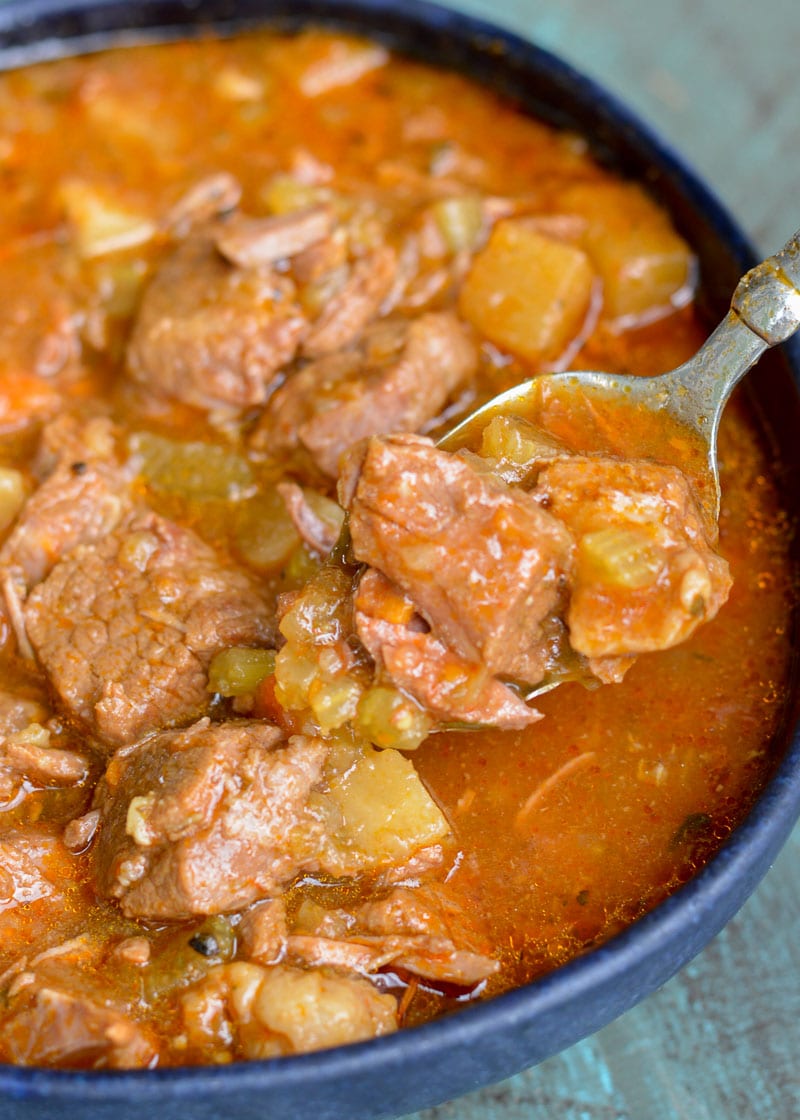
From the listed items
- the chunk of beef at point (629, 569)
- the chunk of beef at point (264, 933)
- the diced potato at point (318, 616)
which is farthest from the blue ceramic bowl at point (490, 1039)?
the diced potato at point (318, 616)

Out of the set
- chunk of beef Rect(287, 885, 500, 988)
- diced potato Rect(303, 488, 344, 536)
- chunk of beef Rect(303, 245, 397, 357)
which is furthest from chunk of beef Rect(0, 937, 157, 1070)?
chunk of beef Rect(303, 245, 397, 357)

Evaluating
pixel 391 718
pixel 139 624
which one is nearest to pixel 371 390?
pixel 139 624

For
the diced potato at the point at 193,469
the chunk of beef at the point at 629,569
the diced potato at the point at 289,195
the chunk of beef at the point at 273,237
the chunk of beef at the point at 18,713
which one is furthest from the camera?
the diced potato at the point at 289,195

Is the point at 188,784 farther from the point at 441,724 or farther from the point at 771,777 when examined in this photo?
the point at 771,777

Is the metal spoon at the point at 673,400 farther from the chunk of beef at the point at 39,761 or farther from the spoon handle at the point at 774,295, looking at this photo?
the chunk of beef at the point at 39,761

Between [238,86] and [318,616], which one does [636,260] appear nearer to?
[238,86]

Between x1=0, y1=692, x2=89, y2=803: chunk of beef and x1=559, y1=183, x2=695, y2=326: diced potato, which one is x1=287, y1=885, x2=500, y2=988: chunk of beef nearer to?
x1=0, y1=692, x2=89, y2=803: chunk of beef
